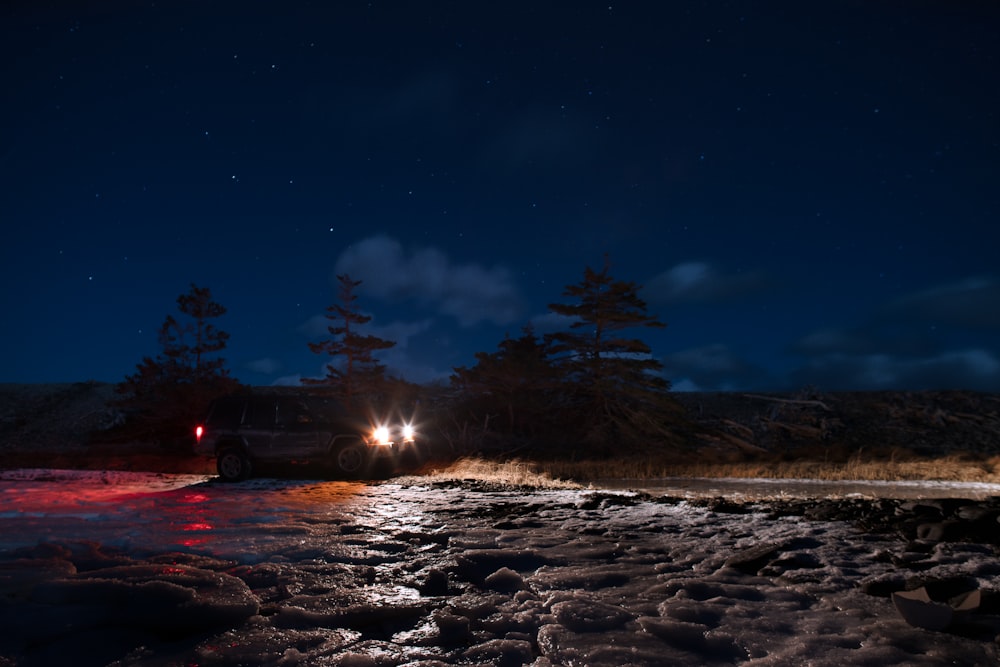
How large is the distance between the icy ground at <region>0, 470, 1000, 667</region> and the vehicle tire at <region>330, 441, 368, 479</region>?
681 cm

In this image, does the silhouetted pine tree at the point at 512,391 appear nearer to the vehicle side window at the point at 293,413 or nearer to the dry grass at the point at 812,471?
the dry grass at the point at 812,471

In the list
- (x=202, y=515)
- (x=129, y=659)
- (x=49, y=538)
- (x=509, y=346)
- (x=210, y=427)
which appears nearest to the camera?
(x=129, y=659)

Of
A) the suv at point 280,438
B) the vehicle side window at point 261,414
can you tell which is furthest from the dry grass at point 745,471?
the vehicle side window at point 261,414

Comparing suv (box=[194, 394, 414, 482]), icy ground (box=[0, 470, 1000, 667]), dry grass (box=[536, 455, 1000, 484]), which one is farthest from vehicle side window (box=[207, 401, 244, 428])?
dry grass (box=[536, 455, 1000, 484])

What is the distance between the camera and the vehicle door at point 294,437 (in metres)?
14.9

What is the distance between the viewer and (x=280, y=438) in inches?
586

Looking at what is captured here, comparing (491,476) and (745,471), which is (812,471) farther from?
(491,476)

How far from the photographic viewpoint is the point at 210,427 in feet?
48.3

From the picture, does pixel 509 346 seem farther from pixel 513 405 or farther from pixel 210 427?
pixel 210 427

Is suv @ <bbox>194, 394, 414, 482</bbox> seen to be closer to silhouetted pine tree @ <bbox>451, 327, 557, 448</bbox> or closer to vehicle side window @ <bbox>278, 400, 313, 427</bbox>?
vehicle side window @ <bbox>278, 400, 313, 427</bbox>

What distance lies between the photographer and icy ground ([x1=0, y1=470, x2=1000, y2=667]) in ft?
10.5

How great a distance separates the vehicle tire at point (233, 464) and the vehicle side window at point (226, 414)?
2.06ft

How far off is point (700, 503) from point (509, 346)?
22.1 metres

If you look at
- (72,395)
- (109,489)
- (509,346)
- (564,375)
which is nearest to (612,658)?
(109,489)
